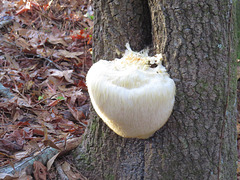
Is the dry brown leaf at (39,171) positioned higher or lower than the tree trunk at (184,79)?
lower

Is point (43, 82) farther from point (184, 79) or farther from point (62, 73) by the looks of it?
point (184, 79)

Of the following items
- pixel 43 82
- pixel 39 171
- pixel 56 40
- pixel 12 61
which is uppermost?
pixel 56 40

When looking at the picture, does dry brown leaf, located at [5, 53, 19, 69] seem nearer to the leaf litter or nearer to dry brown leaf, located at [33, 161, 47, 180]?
the leaf litter

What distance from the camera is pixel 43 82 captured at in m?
3.64

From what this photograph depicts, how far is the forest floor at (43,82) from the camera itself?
94.6 inches

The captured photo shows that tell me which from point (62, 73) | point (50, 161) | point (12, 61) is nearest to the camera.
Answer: point (50, 161)

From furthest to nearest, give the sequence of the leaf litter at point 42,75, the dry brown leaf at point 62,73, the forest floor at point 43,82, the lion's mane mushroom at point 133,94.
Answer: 1. the dry brown leaf at point 62,73
2. the leaf litter at point 42,75
3. the forest floor at point 43,82
4. the lion's mane mushroom at point 133,94

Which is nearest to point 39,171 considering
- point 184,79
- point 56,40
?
point 184,79

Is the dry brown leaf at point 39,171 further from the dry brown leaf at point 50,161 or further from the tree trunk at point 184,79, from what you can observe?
the tree trunk at point 184,79

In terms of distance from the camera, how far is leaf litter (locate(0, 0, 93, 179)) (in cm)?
259

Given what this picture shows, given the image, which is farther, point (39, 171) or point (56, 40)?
point (56, 40)

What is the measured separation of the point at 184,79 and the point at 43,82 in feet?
8.03

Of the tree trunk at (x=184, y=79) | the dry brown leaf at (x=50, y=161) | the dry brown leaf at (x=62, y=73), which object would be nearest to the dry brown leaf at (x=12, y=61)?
the dry brown leaf at (x=62, y=73)

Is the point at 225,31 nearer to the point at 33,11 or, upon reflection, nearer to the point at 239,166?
the point at 239,166
